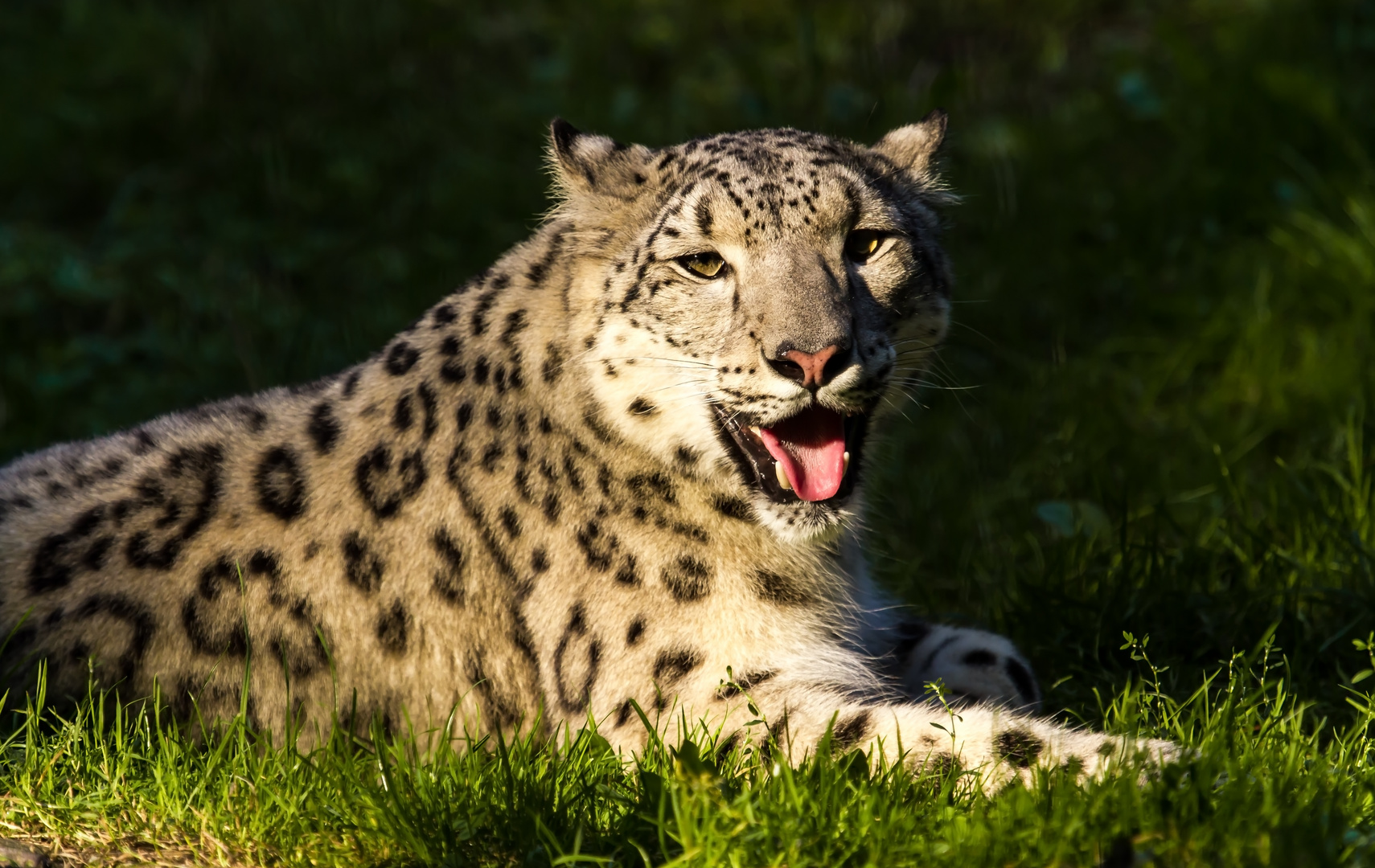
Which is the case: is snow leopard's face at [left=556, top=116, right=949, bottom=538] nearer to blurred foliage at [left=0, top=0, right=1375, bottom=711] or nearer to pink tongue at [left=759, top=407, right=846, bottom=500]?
pink tongue at [left=759, top=407, right=846, bottom=500]

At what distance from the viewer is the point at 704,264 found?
5.31m

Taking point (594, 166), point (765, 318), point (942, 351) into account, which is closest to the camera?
point (765, 318)

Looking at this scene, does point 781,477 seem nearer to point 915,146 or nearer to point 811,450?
point 811,450

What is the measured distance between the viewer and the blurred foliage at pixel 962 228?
22.2ft

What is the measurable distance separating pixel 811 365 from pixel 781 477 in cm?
47

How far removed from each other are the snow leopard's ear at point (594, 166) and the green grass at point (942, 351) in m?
1.34

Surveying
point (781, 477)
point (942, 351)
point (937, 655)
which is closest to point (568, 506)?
point (781, 477)

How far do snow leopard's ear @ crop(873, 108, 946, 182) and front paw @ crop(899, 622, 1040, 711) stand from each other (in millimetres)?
1864

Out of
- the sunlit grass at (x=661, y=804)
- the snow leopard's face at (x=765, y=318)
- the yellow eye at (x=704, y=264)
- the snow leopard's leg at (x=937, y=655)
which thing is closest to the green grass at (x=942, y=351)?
the sunlit grass at (x=661, y=804)

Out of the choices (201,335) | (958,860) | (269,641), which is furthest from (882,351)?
(201,335)

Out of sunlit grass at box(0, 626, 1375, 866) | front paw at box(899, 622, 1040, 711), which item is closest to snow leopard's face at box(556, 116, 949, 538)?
front paw at box(899, 622, 1040, 711)

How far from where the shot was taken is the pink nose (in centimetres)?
484

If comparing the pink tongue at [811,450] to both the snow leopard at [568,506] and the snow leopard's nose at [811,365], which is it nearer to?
the snow leopard at [568,506]

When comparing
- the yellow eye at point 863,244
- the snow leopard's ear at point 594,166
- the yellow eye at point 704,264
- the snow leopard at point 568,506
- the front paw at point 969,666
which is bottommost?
the front paw at point 969,666
